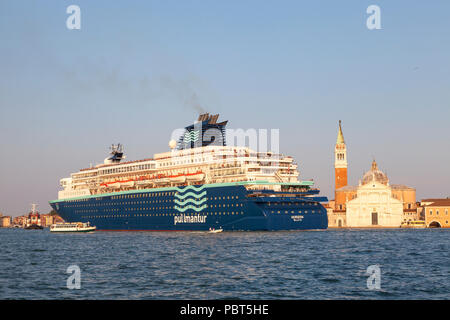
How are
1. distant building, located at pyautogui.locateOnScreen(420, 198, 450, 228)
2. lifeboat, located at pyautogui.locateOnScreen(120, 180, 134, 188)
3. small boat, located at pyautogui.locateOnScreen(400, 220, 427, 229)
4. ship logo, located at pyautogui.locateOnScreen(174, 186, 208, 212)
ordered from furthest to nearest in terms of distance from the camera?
distant building, located at pyautogui.locateOnScreen(420, 198, 450, 228) < small boat, located at pyautogui.locateOnScreen(400, 220, 427, 229) < lifeboat, located at pyautogui.locateOnScreen(120, 180, 134, 188) < ship logo, located at pyautogui.locateOnScreen(174, 186, 208, 212)

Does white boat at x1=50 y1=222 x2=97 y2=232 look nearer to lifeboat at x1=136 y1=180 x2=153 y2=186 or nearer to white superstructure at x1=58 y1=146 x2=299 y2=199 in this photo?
white superstructure at x1=58 y1=146 x2=299 y2=199

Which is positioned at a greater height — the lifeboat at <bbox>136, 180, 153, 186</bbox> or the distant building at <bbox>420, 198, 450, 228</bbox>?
the lifeboat at <bbox>136, 180, 153, 186</bbox>

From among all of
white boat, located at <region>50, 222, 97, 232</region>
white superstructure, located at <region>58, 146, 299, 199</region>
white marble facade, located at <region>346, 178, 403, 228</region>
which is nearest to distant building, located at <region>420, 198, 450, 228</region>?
white marble facade, located at <region>346, 178, 403, 228</region>

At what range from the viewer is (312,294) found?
85.2 feet

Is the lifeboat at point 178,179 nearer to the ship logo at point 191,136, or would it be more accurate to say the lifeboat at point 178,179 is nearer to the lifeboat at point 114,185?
the ship logo at point 191,136

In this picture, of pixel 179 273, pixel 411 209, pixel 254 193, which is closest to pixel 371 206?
pixel 411 209

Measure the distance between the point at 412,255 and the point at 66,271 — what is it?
28.3 m

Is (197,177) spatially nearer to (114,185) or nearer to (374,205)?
(114,185)

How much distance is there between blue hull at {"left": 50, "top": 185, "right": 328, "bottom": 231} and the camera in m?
79.1

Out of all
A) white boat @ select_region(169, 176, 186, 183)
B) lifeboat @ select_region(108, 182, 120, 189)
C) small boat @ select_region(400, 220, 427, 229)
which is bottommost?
small boat @ select_region(400, 220, 427, 229)

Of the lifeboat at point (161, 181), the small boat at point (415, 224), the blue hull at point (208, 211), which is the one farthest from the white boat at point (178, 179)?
the small boat at point (415, 224)

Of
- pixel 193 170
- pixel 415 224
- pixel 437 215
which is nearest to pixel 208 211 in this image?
pixel 193 170

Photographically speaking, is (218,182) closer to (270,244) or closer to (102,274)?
(270,244)

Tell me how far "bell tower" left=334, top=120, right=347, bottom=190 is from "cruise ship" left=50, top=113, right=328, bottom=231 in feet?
306
